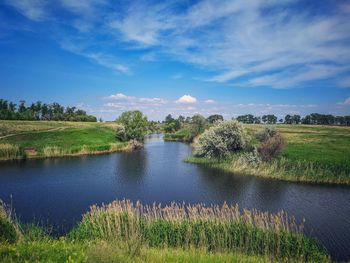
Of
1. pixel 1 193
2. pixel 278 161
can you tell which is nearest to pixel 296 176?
pixel 278 161

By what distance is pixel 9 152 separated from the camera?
2136 inches

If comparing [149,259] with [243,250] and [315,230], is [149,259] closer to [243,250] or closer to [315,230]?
[243,250]

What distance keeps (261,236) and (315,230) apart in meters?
8.88

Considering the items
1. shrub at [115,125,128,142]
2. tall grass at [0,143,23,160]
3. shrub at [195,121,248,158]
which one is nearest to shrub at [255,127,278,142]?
shrub at [195,121,248,158]

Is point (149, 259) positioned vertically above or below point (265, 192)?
above

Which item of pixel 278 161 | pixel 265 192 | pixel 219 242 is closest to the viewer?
pixel 219 242

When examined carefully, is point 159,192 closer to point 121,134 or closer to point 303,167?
point 303,167

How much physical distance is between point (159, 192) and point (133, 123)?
56604mm

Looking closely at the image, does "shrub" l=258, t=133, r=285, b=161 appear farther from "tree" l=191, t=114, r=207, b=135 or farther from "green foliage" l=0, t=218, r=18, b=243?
"tree" l=191, t=114, r=207, b=135

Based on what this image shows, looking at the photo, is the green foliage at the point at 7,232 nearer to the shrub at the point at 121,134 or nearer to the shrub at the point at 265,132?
the shrub at the point at 265,132

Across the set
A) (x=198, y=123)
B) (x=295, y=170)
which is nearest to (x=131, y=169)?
(x=295, y=170)

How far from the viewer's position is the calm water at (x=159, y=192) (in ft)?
82.2

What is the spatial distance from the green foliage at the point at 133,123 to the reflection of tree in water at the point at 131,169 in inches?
972

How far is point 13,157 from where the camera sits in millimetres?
54594
